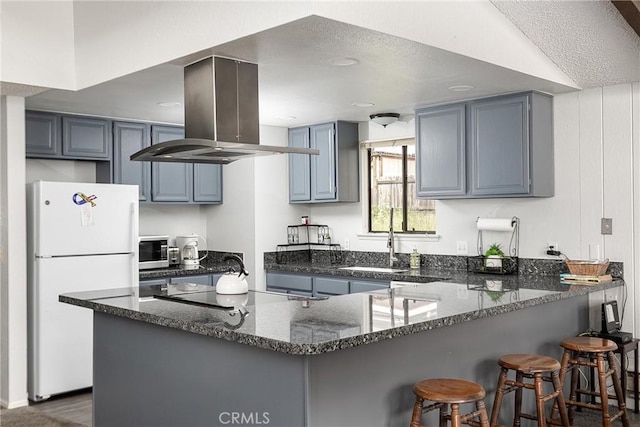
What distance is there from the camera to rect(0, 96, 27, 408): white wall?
4.57 m

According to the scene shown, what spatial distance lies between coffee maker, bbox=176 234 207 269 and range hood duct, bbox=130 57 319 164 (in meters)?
2.41

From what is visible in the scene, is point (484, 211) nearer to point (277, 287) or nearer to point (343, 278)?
point (343, 278)

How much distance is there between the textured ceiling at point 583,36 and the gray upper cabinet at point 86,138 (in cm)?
345

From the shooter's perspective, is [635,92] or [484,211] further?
[484,211]

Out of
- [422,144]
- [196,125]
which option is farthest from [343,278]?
[196,125]

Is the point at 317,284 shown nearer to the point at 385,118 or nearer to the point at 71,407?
the point at 385,118

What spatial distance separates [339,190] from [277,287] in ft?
3.61

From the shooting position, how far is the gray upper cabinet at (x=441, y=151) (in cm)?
484

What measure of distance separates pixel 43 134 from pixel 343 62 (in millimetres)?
2773

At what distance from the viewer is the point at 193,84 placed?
11.9 feet

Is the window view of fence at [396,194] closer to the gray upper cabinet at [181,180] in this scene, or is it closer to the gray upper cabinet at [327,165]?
the gray upper cabinet at [327,165]

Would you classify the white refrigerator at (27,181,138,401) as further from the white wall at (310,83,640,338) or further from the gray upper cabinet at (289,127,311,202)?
the white wall at (310,83,640,338)

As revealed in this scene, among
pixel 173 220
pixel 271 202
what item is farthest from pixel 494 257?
pixel 173 220

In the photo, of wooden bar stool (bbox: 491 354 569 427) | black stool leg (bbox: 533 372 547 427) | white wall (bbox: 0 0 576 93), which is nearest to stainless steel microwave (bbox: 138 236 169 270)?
white wall (bbox: 0 0 576 93)
